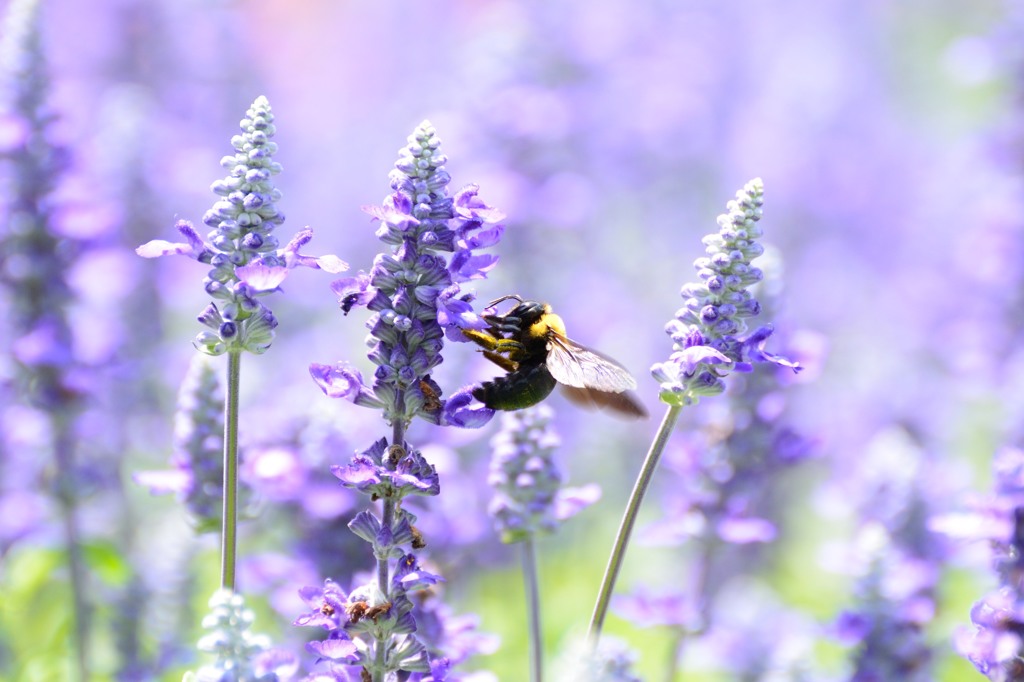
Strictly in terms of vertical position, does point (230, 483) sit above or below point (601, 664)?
above

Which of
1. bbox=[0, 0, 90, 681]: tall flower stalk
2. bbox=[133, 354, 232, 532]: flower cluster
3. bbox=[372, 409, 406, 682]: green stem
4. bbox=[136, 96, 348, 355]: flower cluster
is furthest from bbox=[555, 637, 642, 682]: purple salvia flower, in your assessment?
bbox=[0, 0, 90, 681]: tall flower stalk

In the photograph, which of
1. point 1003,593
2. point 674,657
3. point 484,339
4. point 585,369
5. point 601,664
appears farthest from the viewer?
point 674,657

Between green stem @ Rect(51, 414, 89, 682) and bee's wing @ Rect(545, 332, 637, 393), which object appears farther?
green stem @ Rect(51, 414, 89, 682)

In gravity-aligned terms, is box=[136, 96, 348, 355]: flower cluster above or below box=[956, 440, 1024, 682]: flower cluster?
above

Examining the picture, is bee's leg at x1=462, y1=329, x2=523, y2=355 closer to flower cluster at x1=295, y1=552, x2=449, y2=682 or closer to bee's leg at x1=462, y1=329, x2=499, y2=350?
→ bee's leg at x1=462, y1=329, x2=499, y2=350

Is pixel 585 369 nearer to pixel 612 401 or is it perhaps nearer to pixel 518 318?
pixel 612 401

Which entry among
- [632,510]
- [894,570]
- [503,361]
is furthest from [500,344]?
[894,570]

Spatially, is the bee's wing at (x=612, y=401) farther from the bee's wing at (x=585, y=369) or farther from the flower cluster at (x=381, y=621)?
the flower cluster at (x=381, y=621)
